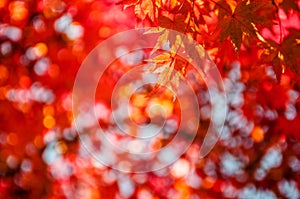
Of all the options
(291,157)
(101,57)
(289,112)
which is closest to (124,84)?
(101,57)

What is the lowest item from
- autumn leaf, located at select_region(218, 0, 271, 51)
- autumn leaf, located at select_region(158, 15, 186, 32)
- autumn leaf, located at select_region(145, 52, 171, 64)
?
autumn leaf, located at select_region(145, 52, 171, 64)

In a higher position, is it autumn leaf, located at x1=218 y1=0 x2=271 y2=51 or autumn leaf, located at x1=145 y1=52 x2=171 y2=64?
autumn leaf, located at x1=218 y1=0 x2=271 y2=51

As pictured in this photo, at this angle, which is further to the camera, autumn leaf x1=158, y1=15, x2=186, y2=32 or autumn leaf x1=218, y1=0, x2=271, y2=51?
autumn leaf x1=158, y1=15, x2=186, y2=32

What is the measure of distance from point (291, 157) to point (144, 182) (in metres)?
1.65

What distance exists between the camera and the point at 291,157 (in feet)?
18.2

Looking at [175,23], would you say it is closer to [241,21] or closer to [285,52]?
[241,21]

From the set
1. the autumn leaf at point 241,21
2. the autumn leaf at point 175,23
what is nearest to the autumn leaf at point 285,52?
the autumn leaf at point 241,21

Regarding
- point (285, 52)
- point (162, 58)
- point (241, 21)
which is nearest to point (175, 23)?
point (162, 58)

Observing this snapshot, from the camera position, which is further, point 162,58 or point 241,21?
point 162,58

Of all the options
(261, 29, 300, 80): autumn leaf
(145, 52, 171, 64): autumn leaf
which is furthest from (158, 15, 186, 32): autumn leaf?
(261, 29, 300, 80): autumn leaf

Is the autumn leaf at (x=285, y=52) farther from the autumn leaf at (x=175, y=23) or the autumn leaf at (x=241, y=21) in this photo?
the autumn leaf at (x=175, y=23)

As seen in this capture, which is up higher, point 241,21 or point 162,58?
point 241,21

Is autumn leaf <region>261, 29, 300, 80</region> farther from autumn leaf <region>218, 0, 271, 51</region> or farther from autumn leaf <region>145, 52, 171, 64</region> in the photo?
autumn leaf <region>145, 52, 171, 64</region>

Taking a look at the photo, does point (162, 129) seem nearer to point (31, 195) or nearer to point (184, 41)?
point (31, 195)
